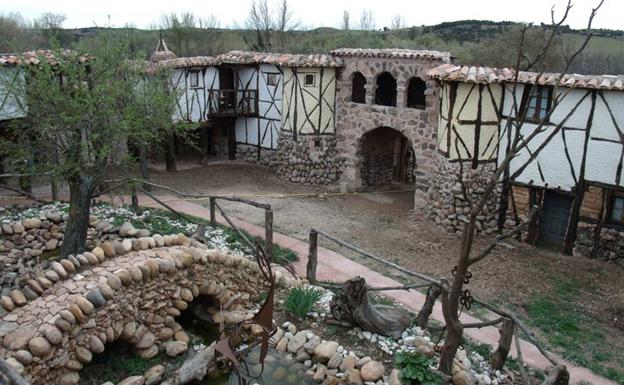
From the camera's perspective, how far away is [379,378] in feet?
25.4

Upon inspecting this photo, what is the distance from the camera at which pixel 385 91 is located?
23.6 m

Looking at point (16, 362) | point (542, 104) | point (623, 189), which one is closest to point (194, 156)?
point (542, 104)

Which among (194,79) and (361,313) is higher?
(194,79)

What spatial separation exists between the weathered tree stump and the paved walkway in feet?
7.55

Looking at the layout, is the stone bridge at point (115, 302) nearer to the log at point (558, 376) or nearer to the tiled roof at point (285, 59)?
the log at point (558, 376)

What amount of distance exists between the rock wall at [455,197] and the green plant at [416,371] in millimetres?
10065

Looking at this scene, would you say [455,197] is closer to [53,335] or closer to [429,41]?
[53,335]

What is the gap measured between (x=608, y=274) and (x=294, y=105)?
13355 mm

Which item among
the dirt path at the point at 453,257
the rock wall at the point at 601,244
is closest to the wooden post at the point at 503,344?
the dirt path at the point at 453,257

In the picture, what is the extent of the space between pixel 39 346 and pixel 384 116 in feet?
53.3

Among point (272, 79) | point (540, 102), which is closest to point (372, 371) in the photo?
point (540, 102)

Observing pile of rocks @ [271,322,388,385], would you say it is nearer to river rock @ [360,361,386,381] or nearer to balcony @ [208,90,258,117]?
river rock @ [360,361,386,381]

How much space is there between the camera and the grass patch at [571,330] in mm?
10195

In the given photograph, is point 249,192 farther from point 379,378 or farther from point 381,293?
point 379,378
